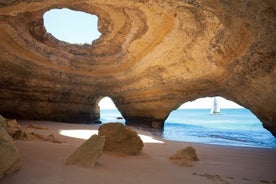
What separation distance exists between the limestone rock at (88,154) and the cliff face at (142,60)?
342cm

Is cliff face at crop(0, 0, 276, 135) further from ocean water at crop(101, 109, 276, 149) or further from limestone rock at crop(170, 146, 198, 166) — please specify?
limestone rock at crop(170, 146, 198, 166)

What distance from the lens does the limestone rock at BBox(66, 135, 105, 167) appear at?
2918 mm

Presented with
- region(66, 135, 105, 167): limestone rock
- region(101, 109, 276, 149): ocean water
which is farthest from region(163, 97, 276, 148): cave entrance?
region(66, 135, 105, 167): limestone rock

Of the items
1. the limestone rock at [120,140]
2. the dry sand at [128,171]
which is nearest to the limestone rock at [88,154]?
the dry sand at [128,171]

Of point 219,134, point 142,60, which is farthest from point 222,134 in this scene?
point 142,60

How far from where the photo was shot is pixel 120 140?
14.0 feet

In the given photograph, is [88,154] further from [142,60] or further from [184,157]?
[142,60]

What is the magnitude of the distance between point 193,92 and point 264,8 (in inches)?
234

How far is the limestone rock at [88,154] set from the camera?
9.57 ft

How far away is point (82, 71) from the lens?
11102mm

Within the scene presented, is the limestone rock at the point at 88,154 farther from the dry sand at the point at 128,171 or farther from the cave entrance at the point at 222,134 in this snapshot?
the cave entrance at the point at 222,134

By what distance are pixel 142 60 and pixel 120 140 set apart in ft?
17.9

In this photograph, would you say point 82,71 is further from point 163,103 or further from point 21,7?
point 21,7

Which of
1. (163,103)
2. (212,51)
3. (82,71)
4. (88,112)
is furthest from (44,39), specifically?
(212,51)
